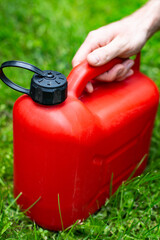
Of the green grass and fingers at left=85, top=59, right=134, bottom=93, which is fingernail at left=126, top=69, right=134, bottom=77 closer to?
fingers at left=85, top=59, right=134, bottom=93

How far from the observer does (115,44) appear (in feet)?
4.01

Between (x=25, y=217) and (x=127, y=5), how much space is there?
2047mm

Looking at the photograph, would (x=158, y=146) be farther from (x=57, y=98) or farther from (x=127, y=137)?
(x=57, y=98)

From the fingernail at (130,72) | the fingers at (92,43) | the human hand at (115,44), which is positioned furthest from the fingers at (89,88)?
the fingernail at (130,72)

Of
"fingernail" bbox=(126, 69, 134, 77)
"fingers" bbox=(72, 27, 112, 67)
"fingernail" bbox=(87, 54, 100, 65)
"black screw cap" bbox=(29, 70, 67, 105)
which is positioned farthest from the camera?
"fingernail" bbox=(126, 69, 134, 77)

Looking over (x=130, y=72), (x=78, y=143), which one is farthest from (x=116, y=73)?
(x=78, y=143)

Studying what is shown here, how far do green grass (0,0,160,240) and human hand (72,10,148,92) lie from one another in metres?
0.41

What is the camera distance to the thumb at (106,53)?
1.15 metres

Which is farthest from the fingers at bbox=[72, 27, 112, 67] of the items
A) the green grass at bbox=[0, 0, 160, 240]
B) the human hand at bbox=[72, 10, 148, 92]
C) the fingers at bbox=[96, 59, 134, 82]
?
the green grass at bbox=[0, 0, 160, 240]

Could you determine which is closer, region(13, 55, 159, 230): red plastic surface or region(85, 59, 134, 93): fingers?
region(13, 55, 159, 230): red plastic surface

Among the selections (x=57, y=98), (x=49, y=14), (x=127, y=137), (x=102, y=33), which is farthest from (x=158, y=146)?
(x=49, y=14)

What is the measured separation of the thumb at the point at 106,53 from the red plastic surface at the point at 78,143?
3 cm

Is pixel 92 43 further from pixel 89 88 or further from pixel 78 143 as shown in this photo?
pixel 78 143

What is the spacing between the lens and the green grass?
4.03ft
